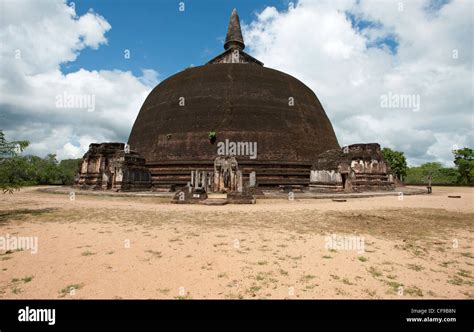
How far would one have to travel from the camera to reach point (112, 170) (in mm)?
22328

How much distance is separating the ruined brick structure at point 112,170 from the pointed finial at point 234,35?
23.0 meters

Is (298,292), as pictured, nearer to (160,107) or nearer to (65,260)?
(65,260)

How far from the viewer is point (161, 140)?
82.8 ft

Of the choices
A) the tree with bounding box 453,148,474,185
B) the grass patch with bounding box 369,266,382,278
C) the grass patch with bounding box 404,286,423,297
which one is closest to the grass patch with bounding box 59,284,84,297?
the grass patch with bounding box 369,266,382,278

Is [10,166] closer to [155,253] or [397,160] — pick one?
[155,253]

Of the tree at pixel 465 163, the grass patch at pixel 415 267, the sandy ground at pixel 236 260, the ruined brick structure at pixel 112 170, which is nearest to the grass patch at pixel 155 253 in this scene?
the sandy ground at pixel 236 260

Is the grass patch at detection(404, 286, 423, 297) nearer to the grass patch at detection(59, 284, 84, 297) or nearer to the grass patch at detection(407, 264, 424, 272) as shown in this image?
the grass patch at detection(407, 264, 424, 272)

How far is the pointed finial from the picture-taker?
3706cm

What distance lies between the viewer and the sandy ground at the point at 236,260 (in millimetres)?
3402

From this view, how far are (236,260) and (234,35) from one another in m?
39.3

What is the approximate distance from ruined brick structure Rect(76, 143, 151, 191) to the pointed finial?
75.3 ft

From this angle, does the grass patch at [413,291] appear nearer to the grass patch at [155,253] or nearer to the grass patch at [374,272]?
the grass patch at [374,272]
